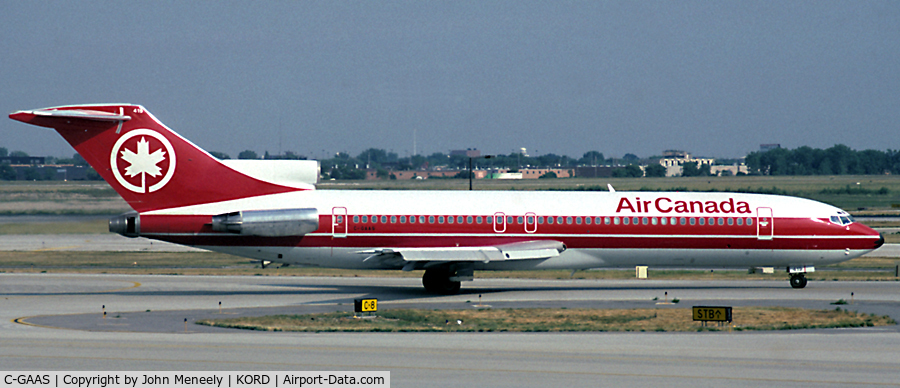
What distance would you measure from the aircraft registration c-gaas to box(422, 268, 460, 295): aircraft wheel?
60mm

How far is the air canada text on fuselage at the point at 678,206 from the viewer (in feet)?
120

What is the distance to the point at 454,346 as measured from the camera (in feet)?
72.7

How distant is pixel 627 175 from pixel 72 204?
126766 mm

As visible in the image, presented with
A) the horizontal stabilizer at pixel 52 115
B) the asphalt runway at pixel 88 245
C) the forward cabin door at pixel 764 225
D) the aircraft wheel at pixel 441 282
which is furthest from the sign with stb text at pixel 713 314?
the asphalt runway at pixel 88 245

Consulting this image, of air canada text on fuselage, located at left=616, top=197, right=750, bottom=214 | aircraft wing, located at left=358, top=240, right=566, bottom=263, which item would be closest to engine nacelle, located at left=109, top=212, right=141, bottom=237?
aircraft wing, located at left=358, top=240, right=566, bottom=263

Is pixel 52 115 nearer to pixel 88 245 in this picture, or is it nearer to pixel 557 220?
pixel 557 220

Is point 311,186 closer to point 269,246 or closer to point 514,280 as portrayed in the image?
point 269,246

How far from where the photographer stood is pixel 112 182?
33.8m

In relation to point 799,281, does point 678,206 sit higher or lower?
higher

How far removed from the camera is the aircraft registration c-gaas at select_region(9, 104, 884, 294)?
33.8 meters

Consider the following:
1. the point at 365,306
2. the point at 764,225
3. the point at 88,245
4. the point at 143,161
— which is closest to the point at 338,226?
the point at 365,306

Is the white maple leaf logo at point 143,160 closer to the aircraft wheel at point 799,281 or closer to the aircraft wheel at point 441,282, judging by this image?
the aircraft wheel at point 441,282

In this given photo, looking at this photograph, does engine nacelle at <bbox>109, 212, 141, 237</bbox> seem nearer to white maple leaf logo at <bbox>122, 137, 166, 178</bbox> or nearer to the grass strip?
white maple leaf logo at <bbox>122, 137, 166, 178</bbox>

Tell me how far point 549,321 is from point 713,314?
5.14 m
